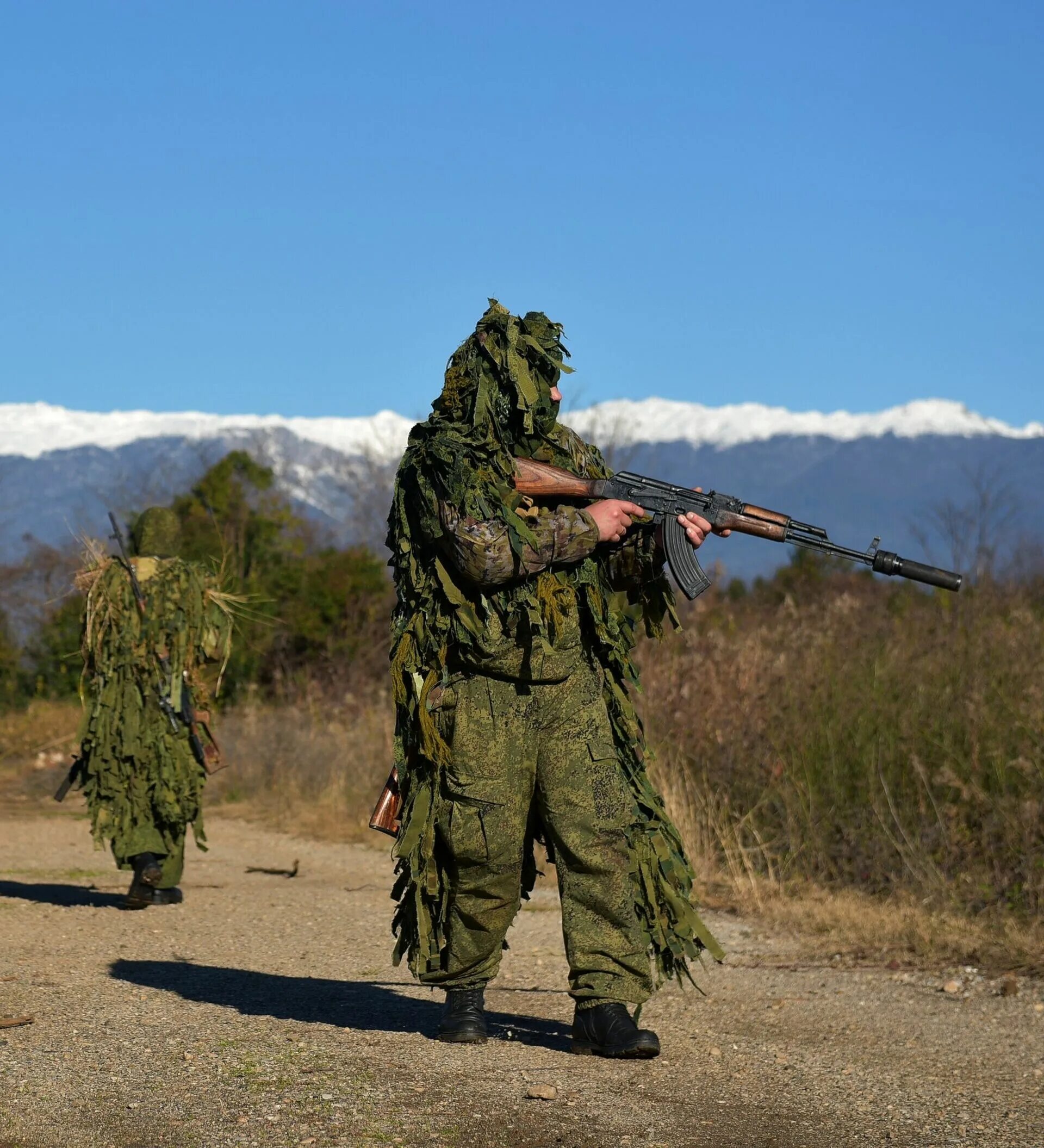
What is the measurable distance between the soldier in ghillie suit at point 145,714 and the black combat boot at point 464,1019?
3.73 metres

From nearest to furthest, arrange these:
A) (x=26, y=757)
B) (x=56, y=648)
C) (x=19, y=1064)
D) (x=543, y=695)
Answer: (x=19, y=1064)
(x=543, y=695)
(x=26, y=757)
(x=56, y=648)

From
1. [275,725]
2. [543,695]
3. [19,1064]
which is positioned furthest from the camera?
[275,725]

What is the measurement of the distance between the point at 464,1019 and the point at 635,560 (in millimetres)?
1651

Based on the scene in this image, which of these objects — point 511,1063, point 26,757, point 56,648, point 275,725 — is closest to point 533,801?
point 511,1063

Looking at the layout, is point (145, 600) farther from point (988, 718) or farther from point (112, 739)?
point (988, 718)

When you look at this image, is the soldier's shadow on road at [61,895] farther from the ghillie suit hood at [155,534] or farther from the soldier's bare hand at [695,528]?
the soldier's bare hand at [695,528]

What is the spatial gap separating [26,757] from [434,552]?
45.0 ft

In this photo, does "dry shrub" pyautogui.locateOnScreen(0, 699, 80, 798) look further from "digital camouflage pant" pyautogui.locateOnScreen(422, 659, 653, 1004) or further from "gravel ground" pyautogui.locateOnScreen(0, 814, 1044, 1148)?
"digital camouflage pant" pyautogui.locateOnScreen(422, 659, 653, 1004)

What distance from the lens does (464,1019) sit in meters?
5.43

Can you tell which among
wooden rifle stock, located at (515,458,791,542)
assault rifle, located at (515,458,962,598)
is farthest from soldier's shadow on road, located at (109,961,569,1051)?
wooden rifle stock, located at (515,458,791,542)

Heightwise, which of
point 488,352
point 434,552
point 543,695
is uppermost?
point 488,352

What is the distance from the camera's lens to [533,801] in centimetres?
541

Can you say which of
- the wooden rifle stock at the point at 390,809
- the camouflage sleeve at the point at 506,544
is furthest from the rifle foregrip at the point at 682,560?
the wooden rifle stock at the point at 390,809

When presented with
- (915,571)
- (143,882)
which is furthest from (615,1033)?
(143,882)
